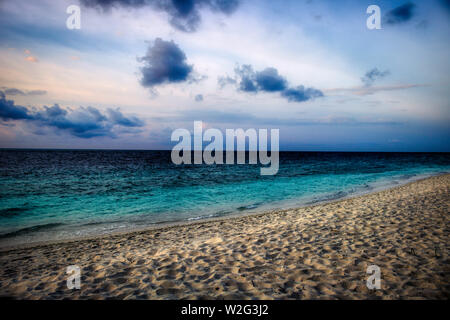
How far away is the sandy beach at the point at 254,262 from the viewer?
4.41 m

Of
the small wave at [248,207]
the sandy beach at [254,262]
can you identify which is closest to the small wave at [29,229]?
the sandy beach at [254,262]

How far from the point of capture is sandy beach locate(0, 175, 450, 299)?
441cm

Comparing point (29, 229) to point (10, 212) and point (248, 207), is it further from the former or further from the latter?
point (248, 207)

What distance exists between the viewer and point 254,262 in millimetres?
5656

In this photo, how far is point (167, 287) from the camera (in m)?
4.63

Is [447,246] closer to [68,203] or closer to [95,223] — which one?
[95,223]

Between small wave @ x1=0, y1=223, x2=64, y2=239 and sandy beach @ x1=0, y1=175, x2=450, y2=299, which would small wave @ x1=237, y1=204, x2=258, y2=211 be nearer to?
sandy beach @ x1=0, y1=175, x2=450, y2=299

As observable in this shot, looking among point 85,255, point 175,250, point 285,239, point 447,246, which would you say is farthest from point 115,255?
point 447,246

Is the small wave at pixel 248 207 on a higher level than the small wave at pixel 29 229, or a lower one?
higher

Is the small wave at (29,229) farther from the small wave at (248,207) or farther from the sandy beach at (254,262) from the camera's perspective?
the small wave at (248,207)

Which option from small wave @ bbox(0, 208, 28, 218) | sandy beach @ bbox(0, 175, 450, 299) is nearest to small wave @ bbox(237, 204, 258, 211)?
sandy beach @ bbox(0, 175, 450, 299)

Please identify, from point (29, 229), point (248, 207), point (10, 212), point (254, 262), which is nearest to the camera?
point (254, 262)

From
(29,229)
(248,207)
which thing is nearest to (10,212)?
(29,229)
